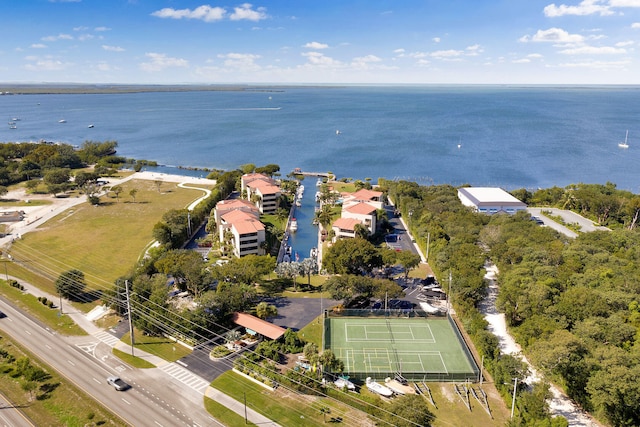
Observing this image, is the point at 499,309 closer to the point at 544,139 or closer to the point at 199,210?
the point at 199,210

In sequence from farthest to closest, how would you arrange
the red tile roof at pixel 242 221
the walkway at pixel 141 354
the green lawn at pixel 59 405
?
the red tile roof at pixel 242 221
the walkway at pixel 141 354
the green lawn at pixel 59 405

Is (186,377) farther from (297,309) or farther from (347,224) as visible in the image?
(347,224)

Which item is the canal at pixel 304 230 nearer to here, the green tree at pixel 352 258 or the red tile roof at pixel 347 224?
the red tile roof at pixel 347 224

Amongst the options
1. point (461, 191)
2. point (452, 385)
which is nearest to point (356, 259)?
point (452, 385)

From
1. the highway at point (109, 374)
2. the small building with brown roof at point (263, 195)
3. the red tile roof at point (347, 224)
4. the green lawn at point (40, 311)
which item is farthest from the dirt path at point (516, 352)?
the small building with brown roof at point (263, 195)

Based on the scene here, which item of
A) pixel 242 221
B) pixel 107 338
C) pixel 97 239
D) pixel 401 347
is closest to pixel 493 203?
pixel 242 221

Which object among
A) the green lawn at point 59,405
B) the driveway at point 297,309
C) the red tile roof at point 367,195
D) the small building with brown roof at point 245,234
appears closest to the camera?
the green lawn at point 59,405

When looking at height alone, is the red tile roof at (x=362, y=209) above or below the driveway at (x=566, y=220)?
above
